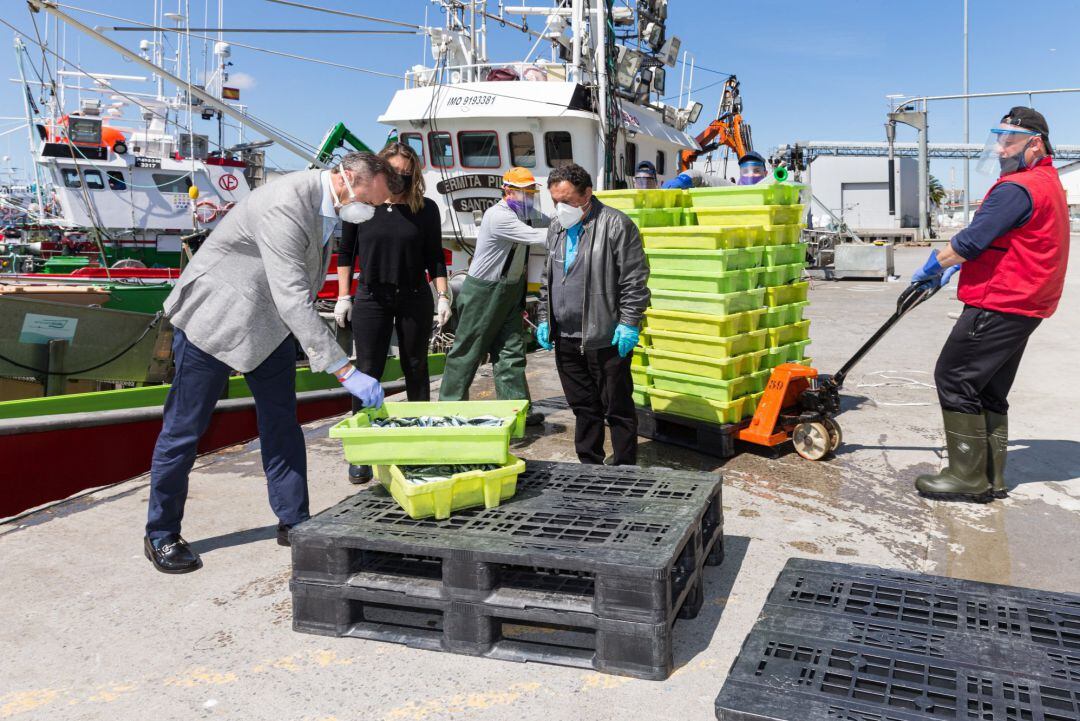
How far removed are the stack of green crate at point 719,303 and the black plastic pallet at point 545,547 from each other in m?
1.63

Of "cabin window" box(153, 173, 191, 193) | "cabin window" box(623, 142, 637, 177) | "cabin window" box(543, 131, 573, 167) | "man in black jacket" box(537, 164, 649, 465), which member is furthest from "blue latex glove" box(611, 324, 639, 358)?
"cabin window" box(153, 173, 191, 193)

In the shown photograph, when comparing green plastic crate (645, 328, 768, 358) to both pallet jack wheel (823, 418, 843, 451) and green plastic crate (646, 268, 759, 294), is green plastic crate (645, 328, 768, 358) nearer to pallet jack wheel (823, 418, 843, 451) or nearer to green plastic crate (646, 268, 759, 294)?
green plastic crate (646, 268, 759, 294)

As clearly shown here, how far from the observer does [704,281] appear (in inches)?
190

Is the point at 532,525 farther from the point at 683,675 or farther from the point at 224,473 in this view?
the point at 224,473

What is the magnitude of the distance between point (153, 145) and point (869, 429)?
2344 cm

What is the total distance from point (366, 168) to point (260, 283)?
67 cm

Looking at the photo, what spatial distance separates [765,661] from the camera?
7.77 ft

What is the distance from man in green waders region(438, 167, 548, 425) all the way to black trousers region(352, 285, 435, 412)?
0.33 m

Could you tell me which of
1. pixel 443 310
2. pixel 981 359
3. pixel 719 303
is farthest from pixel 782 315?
pixel 443 310

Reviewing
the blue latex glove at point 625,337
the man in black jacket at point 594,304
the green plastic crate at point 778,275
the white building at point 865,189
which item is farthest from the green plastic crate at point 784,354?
the white building at point 865,189

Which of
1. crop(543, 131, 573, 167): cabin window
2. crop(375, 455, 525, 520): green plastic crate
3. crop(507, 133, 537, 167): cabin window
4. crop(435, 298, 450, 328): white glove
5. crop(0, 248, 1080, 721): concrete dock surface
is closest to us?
crop(0, 248, 1080, 721): concrete dock surface

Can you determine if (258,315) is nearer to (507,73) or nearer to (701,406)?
(701,406)

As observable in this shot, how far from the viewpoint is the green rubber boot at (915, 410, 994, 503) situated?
4.13m

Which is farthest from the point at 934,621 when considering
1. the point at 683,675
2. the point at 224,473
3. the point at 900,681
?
the point at 224,473
